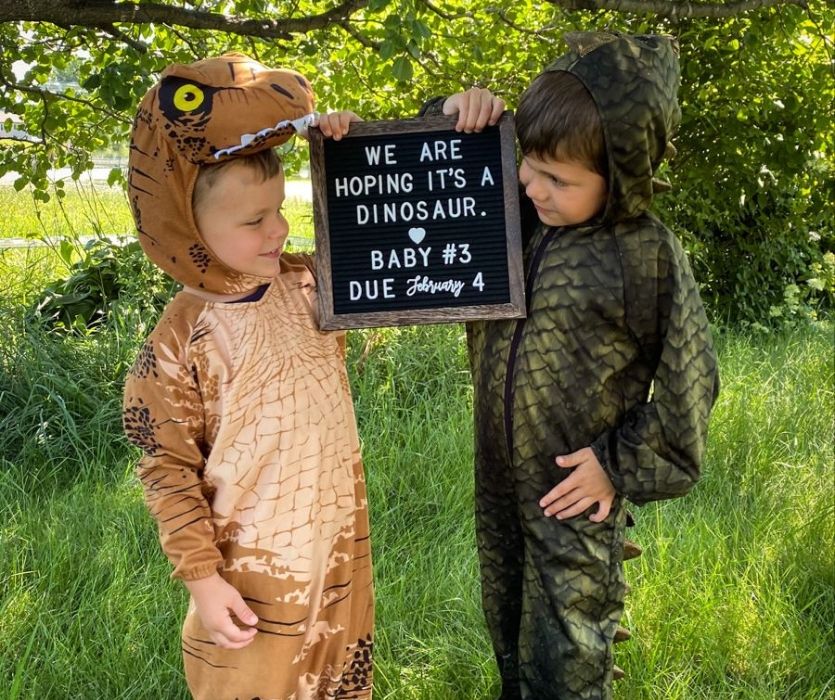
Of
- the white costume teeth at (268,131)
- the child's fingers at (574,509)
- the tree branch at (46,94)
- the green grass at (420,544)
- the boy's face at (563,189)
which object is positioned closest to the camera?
the white costume teeth at (268,131)

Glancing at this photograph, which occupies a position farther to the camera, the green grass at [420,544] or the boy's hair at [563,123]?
the green grass at [420,544]

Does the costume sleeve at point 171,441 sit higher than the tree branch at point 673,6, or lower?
lower

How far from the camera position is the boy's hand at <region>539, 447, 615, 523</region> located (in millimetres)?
1667

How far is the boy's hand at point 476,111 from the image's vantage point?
5.47ft

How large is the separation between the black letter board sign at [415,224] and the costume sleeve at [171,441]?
293 mm

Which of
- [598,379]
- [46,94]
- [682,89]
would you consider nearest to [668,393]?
[598,379]

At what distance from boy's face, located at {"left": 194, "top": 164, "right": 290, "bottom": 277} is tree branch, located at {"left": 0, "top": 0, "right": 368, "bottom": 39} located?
144 centimetres

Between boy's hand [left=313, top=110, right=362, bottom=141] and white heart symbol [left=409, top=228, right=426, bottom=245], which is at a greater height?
boy's hand [left=313, top=110, right=362, bottom=141]

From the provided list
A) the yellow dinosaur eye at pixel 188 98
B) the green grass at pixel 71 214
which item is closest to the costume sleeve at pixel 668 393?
the yellow dinosaur eye at pixel 188 98

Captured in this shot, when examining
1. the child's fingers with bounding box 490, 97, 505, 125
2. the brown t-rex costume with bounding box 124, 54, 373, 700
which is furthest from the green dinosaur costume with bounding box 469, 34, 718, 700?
the brown t-rex costume with bounding box 124, 54, 373, 700

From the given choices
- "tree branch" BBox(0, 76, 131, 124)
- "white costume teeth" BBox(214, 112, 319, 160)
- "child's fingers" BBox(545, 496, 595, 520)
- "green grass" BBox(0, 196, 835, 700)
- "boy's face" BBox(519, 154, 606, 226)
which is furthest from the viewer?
"tree branch" BBox(0, 76, 131, 124)

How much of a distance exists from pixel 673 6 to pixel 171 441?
2.48 metres

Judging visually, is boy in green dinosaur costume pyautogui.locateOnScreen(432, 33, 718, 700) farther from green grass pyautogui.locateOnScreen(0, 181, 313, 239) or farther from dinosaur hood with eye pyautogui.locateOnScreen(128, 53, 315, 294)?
green grass pyautogui.locateOnScreen(0, 181, 313, 239)

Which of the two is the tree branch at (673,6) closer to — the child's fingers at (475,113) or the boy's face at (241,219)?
the child's fingers at (475,113)
